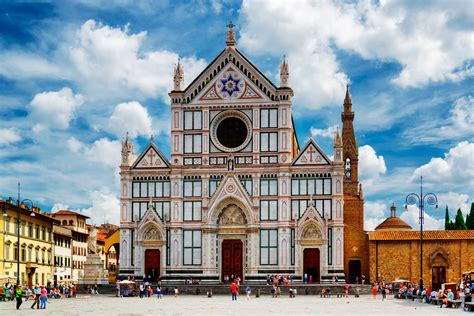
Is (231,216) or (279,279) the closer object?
(279,279)

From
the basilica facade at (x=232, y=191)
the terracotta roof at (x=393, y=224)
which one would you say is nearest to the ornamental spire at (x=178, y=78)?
the basilica facade at (x=232, y=191)

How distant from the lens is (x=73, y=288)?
6206 cm

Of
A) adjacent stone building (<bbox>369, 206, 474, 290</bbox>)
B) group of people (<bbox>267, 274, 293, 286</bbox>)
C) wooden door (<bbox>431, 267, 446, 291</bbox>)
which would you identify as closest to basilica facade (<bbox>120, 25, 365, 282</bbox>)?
group of people (<bbox>267, 274, 293, 286</bbox>)

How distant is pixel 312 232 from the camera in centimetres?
6944

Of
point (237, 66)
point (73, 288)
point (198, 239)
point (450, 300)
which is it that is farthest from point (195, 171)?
point (450, 300)

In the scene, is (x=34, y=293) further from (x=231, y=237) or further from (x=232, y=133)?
(x=232, y=133)

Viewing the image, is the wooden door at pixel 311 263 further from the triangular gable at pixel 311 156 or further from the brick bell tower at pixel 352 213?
the triangular gable at pixel 311 156

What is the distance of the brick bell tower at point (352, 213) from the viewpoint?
2766 inches

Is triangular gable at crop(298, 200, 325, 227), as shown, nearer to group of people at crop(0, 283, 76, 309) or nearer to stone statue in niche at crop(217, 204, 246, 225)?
stone statue in niche at crop(217, 204, 246, 225)

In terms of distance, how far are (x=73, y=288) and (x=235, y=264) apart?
15.8 m

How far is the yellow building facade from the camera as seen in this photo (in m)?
67.6

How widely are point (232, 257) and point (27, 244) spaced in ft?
67.3

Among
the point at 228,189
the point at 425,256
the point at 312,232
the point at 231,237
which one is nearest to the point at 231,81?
the point at 228,189

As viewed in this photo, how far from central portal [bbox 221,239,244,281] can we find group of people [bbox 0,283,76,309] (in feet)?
48.3
